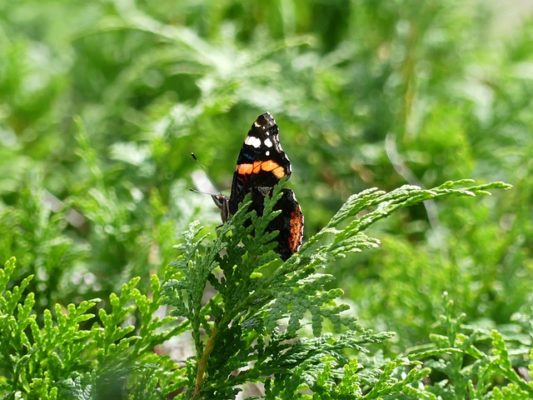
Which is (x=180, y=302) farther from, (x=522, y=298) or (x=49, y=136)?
(x=49, y=136)

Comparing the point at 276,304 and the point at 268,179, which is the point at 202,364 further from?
the point at 268,179

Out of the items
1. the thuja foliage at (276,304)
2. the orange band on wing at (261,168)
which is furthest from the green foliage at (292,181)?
the orange band on wing at (261,168)

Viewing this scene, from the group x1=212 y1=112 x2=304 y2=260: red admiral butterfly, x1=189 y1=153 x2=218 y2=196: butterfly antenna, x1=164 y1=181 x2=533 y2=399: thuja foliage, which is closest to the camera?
x1=164 y1=181 x2=533 y2=399: thuja foliage

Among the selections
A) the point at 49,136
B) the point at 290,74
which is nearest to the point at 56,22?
the point at 49,136

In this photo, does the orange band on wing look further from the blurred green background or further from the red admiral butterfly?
the blurred green background

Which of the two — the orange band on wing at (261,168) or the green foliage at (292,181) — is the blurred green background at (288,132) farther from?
the orange band on wing at (261,168)

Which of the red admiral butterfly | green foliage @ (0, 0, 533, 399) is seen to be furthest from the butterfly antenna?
the red admiral butterfly

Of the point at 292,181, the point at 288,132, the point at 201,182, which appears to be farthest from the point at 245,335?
the point at 288,132
